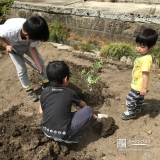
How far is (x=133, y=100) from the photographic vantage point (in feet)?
10.7

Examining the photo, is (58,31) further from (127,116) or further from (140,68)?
(140,68)

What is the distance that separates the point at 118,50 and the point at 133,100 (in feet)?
7.23

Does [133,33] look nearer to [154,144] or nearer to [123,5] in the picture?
[123,5]

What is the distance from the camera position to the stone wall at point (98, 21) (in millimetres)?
5333

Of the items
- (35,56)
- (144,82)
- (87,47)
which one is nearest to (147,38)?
(144,82)

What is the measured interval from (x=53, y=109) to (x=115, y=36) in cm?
345

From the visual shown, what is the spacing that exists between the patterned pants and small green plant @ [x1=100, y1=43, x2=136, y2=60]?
2.00 m

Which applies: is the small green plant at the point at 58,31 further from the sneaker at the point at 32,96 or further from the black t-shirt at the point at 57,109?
the black t-shirt at the point at 57,109

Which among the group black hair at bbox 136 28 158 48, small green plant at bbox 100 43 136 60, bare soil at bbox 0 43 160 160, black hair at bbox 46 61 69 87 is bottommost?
bare soil at bbox 0 43 160 160

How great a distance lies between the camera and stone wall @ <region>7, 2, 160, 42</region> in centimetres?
533

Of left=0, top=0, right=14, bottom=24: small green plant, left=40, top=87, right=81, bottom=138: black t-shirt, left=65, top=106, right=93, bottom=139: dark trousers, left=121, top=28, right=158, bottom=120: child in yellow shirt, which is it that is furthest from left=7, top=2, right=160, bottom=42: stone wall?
left=40, top=87, right=81, bottom=138: black t-shirt

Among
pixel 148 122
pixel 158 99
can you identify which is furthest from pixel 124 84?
pixel 148 122

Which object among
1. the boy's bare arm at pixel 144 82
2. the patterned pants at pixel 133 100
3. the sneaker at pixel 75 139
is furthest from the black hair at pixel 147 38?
the sneaker at pixel 75 139

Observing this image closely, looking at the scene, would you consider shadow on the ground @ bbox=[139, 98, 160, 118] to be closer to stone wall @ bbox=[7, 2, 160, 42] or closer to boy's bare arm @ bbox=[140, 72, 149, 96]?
boy's bare arm @ bbox=[140, 72, 149, 96]
